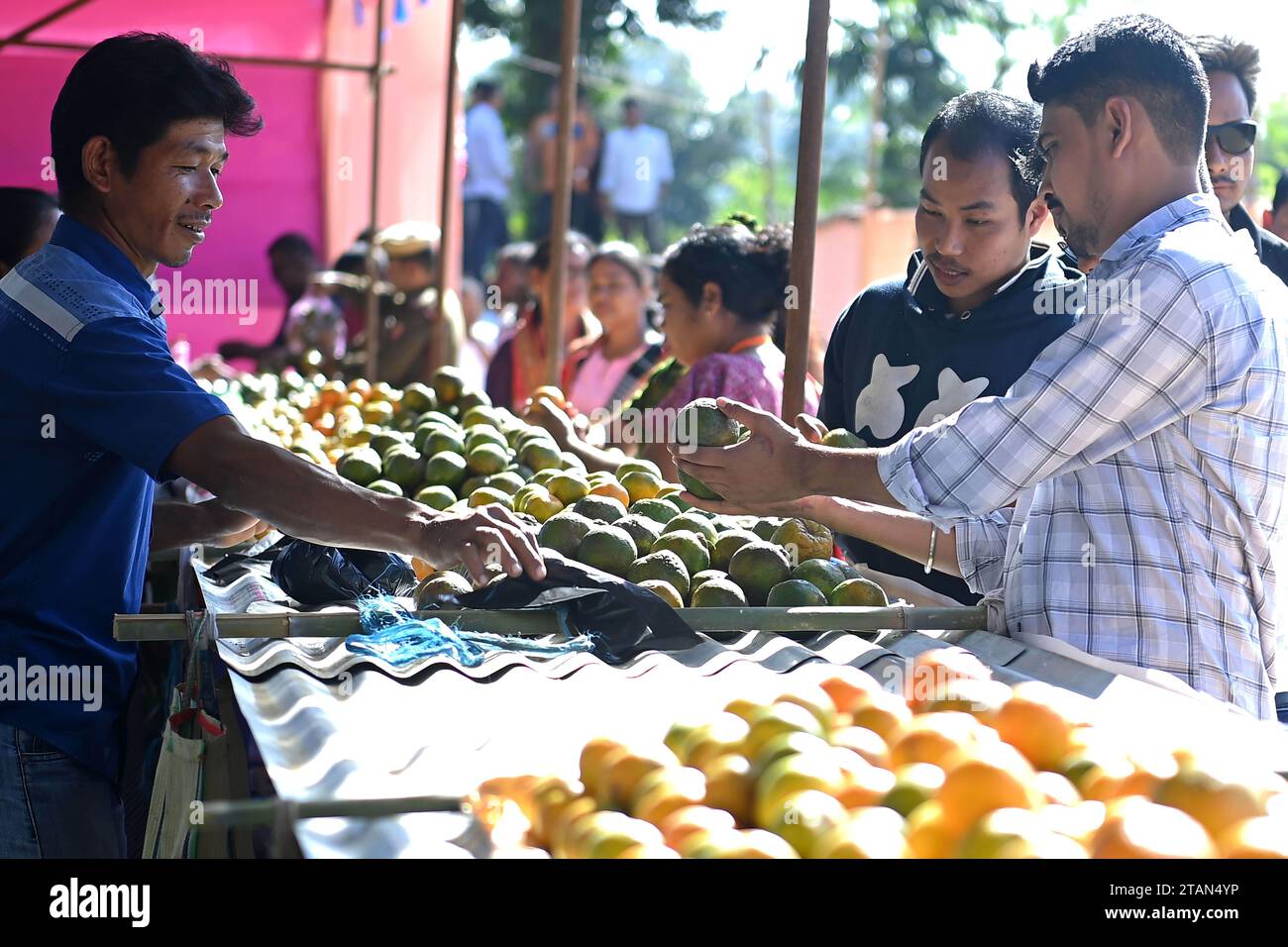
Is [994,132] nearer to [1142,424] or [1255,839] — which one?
[1142,424]

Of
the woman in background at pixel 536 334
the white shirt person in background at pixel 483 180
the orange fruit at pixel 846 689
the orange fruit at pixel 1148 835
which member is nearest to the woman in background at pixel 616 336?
the woman in background at pixel 536 334

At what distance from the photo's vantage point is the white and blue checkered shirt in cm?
234

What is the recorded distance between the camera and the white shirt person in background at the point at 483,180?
14.9 metres

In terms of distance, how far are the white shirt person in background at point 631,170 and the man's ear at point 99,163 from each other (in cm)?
1404

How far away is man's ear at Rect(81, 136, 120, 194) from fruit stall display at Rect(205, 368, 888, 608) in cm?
107

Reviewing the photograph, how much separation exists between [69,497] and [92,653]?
298mm

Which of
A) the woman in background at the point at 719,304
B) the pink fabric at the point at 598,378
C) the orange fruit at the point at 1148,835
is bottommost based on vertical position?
the orange fruit at the point at 1148,835

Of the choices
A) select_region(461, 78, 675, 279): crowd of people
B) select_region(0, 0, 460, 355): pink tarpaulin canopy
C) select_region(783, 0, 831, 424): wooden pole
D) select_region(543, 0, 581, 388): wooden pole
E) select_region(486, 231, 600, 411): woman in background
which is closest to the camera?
select_region(783, 0, 831, 424): wooden pole

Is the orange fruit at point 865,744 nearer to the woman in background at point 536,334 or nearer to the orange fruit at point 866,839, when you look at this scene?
the orange fruit at point 866,839

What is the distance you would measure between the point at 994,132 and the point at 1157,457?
122cm

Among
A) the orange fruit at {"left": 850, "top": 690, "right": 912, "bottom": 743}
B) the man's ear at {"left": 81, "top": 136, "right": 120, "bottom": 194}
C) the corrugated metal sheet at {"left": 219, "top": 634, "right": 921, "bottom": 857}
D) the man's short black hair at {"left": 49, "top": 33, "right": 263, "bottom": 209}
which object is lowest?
the corrugated metal sheet at {"left": 219, "top": 634, "right": 921, "bottom": 857}

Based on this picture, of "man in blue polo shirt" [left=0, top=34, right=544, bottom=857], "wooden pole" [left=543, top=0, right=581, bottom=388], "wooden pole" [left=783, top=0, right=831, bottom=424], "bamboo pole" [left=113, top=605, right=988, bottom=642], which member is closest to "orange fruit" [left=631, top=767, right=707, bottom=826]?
"man in blue polo shirt" [left=0, top=34, right=544, bottom=857]

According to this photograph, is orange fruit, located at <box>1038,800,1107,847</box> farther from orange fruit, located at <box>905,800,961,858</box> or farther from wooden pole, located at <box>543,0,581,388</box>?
wooden pole, located at <box>543,0,581,388</box>
